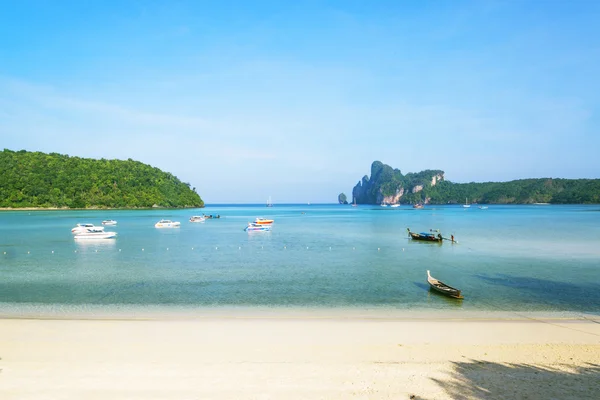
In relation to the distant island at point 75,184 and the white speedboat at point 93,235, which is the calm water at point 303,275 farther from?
the distant island at point 75,184

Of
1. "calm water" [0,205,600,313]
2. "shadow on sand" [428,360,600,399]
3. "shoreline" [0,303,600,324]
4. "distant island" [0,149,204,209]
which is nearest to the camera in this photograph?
"shadow on sand" [428,360,600,399]

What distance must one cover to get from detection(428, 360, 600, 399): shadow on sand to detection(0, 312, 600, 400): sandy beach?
0.02 metres

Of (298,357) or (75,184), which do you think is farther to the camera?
(75,184)

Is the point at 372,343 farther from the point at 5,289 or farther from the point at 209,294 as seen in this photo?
the point at 5,289

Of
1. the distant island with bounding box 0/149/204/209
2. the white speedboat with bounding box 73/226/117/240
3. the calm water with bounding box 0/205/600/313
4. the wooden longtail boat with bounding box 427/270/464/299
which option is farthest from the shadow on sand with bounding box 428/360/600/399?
the distant island with bounding box 0/149/204/209

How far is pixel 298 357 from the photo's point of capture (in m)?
11.1

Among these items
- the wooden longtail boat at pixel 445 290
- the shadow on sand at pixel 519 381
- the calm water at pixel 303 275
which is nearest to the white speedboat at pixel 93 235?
the calm water at pixel 303 275

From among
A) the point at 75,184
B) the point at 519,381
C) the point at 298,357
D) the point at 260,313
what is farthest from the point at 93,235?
the point at 75,184

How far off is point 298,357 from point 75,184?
166 metres

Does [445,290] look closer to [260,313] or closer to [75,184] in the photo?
[260,313]

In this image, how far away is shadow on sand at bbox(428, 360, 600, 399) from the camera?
8.34m

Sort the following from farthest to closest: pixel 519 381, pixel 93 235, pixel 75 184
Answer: pixel 75 184
pixel 93 235
pixel 519 381

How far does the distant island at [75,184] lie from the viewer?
14339 cm

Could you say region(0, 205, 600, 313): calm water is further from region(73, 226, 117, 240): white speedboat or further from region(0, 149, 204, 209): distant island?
region(0, 149, 204, 209): distant island
